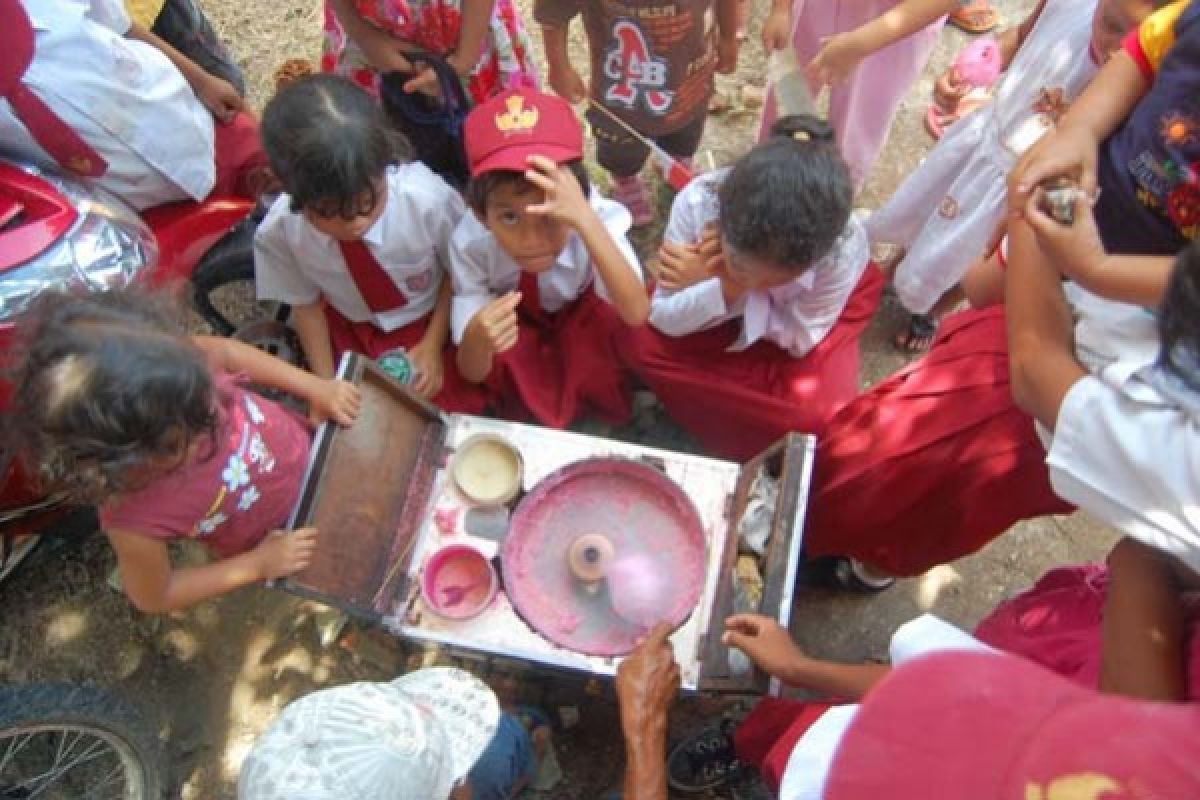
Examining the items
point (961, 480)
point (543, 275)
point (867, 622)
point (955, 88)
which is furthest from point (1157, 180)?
point (955, 88)

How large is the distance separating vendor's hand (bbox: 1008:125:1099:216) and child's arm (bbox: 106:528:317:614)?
1.38 m

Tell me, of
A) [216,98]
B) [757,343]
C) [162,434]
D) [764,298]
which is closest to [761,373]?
[757,343]

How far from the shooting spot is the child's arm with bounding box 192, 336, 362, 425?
168cm

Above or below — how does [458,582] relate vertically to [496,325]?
below

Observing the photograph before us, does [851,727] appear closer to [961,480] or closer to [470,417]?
[961,480]

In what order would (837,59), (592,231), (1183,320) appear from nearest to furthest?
(1183,320)
(592,231)
(837,59)

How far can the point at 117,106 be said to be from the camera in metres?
1.97

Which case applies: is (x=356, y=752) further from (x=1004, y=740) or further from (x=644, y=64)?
(x=644, y=64)

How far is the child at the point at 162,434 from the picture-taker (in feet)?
4.61

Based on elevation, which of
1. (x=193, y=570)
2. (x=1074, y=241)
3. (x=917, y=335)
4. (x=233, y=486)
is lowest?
(x=193, y=570)

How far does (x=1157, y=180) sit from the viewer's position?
1383mm

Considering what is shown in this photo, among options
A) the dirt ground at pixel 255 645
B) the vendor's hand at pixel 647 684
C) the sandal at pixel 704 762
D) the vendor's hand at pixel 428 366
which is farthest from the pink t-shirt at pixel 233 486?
the sandal at pixel 704 762

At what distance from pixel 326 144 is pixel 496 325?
522mm

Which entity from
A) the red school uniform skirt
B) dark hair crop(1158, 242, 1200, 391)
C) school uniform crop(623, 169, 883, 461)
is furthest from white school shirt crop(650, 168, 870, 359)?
dark hair crop(1158, 242, 1200, 391)
